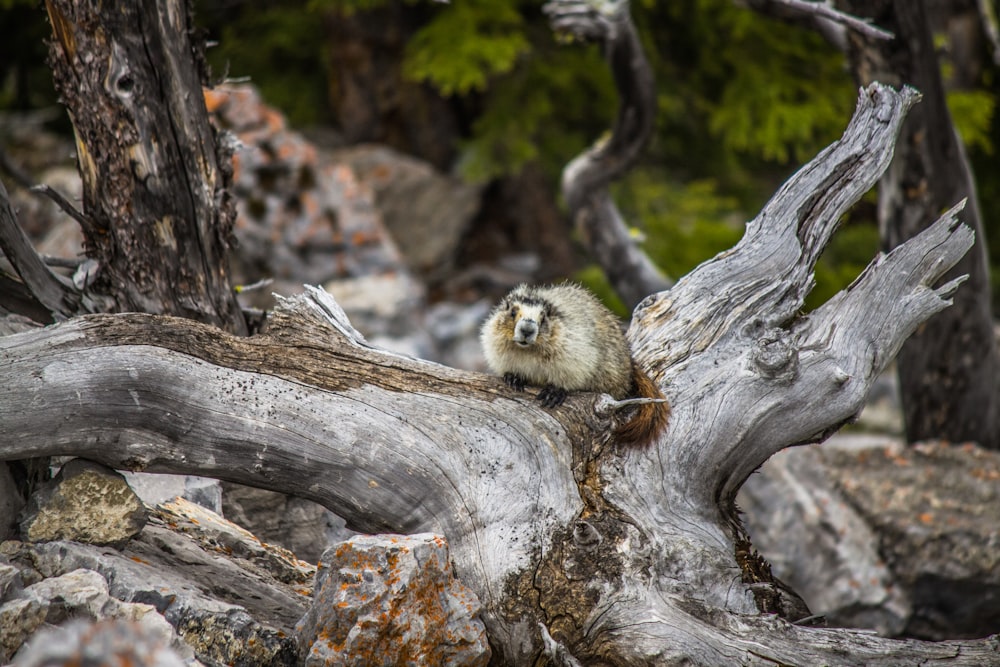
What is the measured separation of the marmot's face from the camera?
513 centimetres

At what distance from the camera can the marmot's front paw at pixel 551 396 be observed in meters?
5.02

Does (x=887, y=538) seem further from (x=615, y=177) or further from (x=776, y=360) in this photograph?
(x=615, y=177)

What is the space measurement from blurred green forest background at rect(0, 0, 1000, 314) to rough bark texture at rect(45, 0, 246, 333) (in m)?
6.35

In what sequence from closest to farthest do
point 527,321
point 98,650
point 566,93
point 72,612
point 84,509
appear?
point 98,650 < point 72,612 < point 84,509 < point 527,321 < point 566,93

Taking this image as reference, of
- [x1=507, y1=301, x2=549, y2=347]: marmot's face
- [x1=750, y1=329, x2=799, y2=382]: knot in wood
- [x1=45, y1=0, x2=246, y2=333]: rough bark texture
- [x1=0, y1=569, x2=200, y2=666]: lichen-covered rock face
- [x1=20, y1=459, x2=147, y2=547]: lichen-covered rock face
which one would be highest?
[x1=45, y1=0, x2=246, y2=333]: rough bark texture

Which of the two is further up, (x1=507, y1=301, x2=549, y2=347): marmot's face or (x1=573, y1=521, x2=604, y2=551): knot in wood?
(x1=507, y1=301, x2=549, y2=347): marmot's face

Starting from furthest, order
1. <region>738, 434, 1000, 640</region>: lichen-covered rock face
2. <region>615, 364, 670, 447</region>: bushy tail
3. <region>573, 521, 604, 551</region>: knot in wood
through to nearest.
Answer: <region>738, 434, 1000, 640</region>: lichen-covered rock face, <region>615, 364, 670, 447</region>: bushy tail, <region>573, 521, 604, 551</region>: knot in wood

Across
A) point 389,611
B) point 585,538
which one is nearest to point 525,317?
point 585,538

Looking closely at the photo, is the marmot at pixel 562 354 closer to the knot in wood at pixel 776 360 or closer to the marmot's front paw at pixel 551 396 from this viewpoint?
the marmot's front paw at pixel 551 396

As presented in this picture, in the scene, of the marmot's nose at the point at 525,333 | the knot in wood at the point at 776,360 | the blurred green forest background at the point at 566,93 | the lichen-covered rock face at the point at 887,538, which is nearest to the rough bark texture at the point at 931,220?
the lichen-covered rock face at the point at 887,538

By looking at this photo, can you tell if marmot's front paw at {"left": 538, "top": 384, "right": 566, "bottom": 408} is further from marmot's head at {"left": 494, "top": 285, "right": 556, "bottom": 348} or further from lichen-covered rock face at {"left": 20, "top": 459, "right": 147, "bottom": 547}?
lichen-covered rock face at {"left": 20, "top": 459, "right": 147, "bottom": 547}

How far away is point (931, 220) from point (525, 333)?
5239 millimetres

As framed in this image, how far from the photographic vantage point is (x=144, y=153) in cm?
531

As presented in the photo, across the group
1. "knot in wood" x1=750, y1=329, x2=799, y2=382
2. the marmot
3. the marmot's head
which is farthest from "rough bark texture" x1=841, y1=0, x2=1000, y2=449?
the marmot's head
